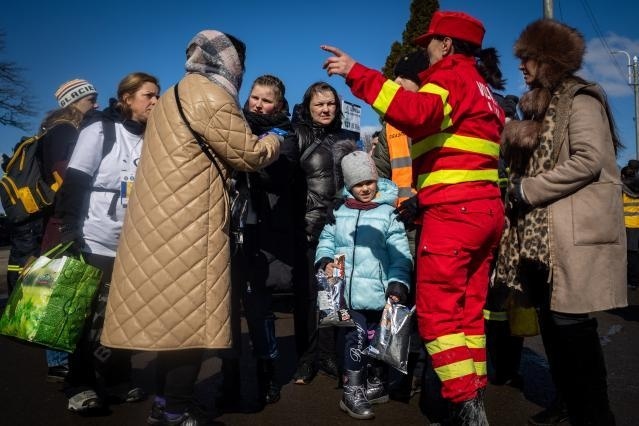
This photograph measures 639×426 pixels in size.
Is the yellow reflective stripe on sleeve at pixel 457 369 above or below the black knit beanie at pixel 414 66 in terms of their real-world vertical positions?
below

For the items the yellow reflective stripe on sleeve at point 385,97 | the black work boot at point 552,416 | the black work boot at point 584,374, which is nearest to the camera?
the yellow reflective stripe on sleeve at point 385,97

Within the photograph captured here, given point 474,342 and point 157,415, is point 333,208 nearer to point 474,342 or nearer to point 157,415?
point 474,342

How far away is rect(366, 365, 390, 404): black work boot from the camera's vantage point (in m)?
3.78

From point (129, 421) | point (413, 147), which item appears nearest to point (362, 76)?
point (413, 147)

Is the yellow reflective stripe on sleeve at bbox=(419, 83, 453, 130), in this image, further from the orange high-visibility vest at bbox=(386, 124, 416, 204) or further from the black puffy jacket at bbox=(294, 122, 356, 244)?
the black puffy jacket at bbox=(294, 122, 356, 244)

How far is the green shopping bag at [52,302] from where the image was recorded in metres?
3.12

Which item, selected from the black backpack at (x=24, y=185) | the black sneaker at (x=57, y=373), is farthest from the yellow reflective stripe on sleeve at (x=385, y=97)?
the black sneaker at (x=57, y=373)

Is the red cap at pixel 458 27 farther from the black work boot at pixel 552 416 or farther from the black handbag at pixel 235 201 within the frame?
the black work boot at pixel 552 416

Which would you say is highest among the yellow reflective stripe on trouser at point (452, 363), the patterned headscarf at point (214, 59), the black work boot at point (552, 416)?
the patterned headscarf at point (214, 59)

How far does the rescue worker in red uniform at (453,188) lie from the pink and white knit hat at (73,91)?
290 centimetres

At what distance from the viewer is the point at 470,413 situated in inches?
107

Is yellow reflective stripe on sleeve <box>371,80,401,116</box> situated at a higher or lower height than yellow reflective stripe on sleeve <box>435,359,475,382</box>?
higher

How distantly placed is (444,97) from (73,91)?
11.3ft

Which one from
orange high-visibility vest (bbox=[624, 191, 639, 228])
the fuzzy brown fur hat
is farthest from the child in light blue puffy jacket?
orange high-visibility vest (bbox=[624, 191, 639, 228])
